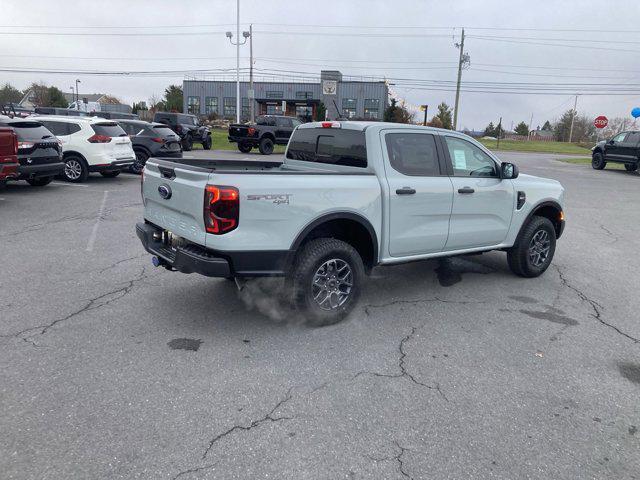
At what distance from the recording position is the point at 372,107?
7712 centimetres

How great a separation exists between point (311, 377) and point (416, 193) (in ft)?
7.05

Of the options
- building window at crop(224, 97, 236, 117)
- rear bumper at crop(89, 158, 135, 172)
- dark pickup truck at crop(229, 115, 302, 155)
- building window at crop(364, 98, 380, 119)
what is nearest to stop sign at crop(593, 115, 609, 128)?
dark pickup truck at crop(229, 115, 302, 155)

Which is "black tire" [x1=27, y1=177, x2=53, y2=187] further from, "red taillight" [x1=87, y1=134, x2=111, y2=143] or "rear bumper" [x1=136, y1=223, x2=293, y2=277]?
"rear bumper" [x1=136, y1=223, x2=293, y2=277]

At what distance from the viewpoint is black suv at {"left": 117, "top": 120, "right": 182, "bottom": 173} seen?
15727 mm

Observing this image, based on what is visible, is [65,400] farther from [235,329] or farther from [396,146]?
[396,146]

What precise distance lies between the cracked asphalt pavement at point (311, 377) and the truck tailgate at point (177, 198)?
886 mm

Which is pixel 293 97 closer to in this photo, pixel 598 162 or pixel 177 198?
pixel 598 162

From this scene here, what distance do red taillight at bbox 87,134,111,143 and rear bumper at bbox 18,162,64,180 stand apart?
143 cm

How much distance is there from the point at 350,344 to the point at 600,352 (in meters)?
2.15

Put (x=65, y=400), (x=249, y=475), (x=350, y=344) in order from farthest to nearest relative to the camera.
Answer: (x=350, y=344) < (x=65, y=400) < (x=249, y=475)

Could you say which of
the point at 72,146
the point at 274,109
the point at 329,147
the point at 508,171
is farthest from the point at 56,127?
the point at 274,109

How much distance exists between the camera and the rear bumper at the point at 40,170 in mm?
10727

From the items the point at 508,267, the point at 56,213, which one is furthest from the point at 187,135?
the point at 508,267

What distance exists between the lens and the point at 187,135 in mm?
24234
